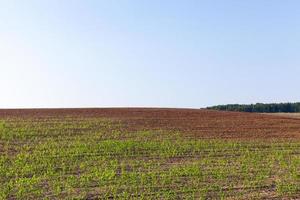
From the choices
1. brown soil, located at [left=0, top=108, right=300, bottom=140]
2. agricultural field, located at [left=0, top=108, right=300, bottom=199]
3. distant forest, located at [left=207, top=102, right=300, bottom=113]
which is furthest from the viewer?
distant forest, located at [left=207, top=102, right=300, bottom=113]

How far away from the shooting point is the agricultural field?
14.5 m

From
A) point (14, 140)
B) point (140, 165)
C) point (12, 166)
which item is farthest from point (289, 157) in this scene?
point (14, 140)

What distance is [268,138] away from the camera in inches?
1057

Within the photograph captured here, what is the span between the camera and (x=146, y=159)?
19.8 m

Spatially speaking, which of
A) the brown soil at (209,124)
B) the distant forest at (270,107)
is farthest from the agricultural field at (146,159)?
the distant forest at (270,107)

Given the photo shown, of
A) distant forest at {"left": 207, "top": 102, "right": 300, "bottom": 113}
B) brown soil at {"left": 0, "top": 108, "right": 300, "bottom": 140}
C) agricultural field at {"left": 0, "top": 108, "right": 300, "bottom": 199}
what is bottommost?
agricultural field at {"left": 0, "top": 108, "right": 300, "bottom": 199}

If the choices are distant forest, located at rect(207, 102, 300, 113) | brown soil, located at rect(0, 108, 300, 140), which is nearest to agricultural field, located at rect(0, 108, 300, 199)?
brown soil, located at rect(0, 108, 300, 140)

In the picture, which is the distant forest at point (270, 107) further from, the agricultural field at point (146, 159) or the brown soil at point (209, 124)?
the agricultural field at point (146, 159)

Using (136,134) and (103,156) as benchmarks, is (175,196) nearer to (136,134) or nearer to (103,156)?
(103,156)

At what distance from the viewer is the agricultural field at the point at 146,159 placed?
14.5 meters

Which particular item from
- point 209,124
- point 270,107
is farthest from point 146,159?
point 270,107

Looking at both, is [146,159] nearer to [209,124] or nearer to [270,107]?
[209,124]

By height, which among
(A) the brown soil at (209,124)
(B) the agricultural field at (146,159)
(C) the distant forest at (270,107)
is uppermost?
(C) the distant forest at (270,107)

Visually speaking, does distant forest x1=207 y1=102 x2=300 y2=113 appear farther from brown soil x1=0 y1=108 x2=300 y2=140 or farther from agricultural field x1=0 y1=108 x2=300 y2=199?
agricultural field x1=0 y1=108 x2=300 y2=199
